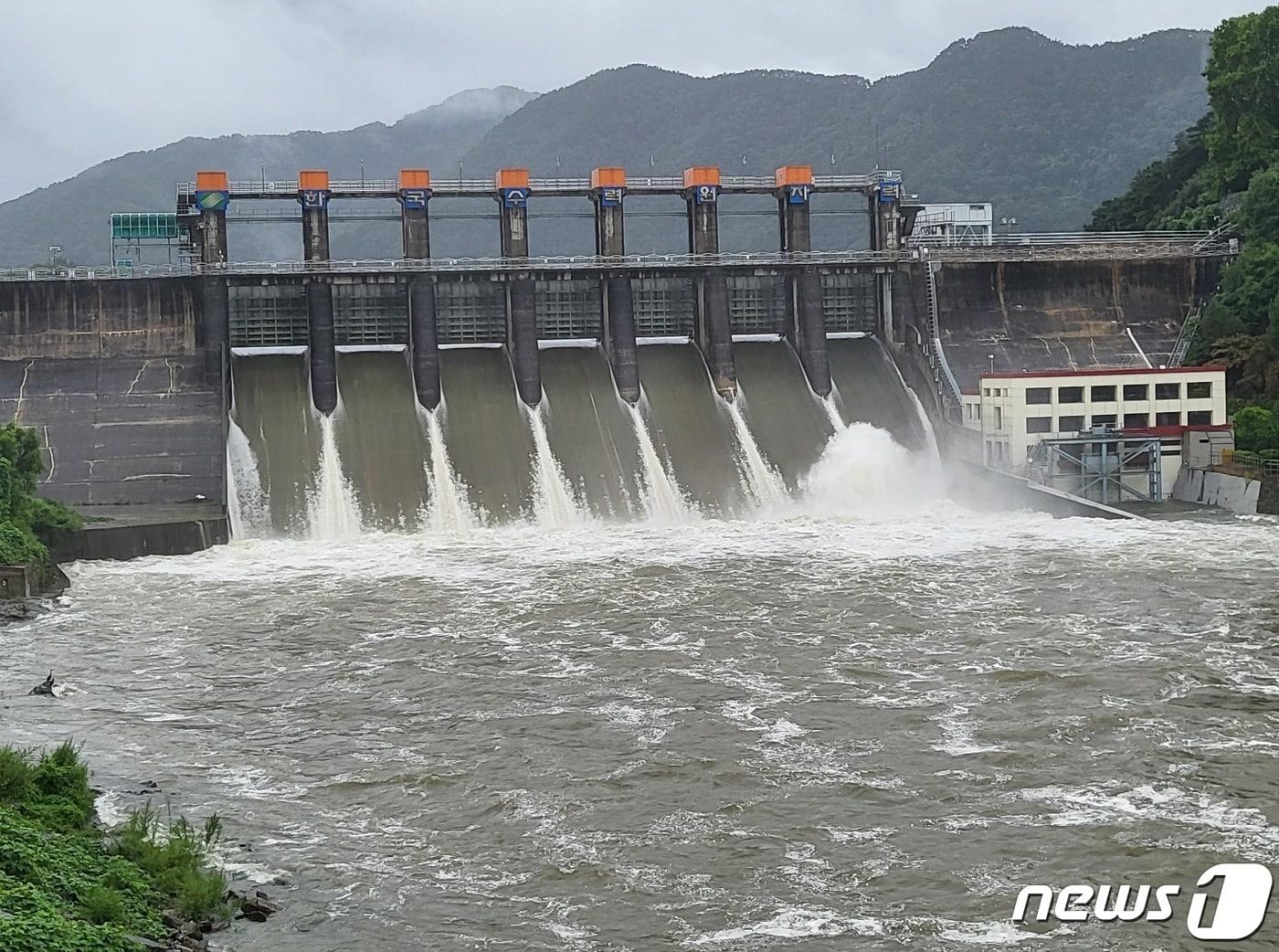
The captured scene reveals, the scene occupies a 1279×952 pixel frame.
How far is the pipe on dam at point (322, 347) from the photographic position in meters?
40.6

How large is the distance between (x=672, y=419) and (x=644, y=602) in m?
14.4

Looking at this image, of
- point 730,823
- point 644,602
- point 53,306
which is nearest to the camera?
point 730,823

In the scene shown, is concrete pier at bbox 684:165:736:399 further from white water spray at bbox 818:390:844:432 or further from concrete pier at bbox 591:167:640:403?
white water spray at bbox 818:390:844:432

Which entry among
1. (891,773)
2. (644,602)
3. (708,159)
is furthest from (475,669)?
(708,159)

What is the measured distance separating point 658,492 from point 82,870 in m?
25.7

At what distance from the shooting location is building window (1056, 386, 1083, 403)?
131 ft

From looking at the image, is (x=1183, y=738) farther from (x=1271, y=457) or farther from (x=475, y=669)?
(x=1271, y=457)

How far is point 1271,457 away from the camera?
37750 millimetres

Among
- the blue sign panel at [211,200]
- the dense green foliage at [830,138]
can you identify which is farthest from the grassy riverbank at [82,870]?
the dense green foliage at [830,138]

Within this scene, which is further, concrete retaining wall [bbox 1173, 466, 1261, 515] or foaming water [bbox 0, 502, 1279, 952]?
concrete retaining wall [bbox 1173, 466, 1261, 515]

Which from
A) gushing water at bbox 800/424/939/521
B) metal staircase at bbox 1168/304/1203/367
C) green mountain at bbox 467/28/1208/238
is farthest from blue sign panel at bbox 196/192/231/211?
green mountain at bbox 467/28/1208/238

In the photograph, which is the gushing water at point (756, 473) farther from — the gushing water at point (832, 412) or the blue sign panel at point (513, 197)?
the blue sign panel at point (513, 197)

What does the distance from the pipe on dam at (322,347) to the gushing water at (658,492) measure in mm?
7813

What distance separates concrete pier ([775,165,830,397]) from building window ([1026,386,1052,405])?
6050mm
